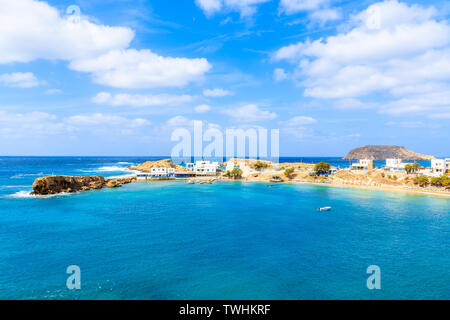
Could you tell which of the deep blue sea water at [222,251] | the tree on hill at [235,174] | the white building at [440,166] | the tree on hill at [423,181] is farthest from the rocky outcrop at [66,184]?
the white building at [440,166]

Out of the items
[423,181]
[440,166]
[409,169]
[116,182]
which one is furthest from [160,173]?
[440,166]

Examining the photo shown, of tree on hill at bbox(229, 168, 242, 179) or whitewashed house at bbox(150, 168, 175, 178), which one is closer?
tree on hill at bbox(229, 168, 242, 179)

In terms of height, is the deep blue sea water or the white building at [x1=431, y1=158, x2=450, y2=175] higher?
the white building at [x1=431, y1=158, x2=450, y2=175]

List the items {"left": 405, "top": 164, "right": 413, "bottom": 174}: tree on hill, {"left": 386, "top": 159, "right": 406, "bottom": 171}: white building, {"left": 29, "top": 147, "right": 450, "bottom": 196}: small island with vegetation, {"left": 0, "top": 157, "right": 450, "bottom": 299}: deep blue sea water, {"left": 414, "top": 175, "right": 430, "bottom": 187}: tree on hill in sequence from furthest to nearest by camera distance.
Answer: {"left": 386, "top": 159, "right": 406, "bottom": 171}: white building
{"left": 405, "top": 164, "right": 413, "bottom": 174}: tree on hill
{"left": 414, "top": 175, "right": 430, "bottom": 187}: tree on hill
{"left": 29, "top": 147, "right": 450, "bottom": 196}: small island with vegetation
{"left": 0, "top": 157, "right": 450, "bottom": 299}: deep blue sea water

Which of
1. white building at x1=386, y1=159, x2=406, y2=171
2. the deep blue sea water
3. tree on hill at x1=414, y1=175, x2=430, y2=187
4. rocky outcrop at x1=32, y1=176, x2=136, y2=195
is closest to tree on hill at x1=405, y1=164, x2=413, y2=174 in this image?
white building at x1=386, y1=159, x2=406, y2=171

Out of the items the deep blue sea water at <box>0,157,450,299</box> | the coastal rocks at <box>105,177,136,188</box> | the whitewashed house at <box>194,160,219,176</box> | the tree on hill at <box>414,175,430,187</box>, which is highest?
the whitewashed house at <box>194,160,219,176</box>

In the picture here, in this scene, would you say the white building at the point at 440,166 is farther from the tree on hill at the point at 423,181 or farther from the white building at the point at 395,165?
the white building at the point at 395,165

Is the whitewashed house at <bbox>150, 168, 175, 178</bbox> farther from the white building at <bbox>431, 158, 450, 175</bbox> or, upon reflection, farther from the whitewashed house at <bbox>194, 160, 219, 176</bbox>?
the white building at <bbox>431, 158, 450, 175</bbox>
